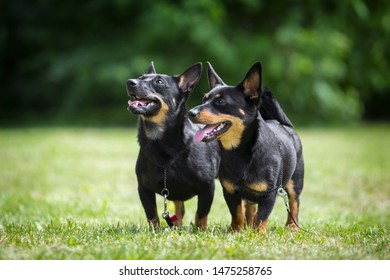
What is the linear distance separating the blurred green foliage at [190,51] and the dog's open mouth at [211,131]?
14.7 meters

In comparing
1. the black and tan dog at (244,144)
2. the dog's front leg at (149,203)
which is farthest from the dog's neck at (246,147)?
the dog's front leg at (149,203)

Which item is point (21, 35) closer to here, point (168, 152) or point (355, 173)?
point (355, 173)

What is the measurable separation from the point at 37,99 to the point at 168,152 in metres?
24.0

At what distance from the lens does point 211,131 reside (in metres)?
4.21

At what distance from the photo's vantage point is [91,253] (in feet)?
11.9

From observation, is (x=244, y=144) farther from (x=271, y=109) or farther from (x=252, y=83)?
(x=271, y=109)

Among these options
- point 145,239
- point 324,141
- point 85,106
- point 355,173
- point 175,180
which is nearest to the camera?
point 145,239

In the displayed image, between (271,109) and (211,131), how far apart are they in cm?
103

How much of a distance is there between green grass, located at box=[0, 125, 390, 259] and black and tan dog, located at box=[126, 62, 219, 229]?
31 centimetres

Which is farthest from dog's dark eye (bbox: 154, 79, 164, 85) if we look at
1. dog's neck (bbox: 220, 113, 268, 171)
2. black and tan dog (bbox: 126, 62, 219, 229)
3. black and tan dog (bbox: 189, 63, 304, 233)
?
dog's neck (bbox: 220, 113, 268, 171)

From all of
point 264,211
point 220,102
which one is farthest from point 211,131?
point 264,211

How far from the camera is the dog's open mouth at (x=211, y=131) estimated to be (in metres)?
4.13

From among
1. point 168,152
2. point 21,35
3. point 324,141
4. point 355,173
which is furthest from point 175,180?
point 21,35

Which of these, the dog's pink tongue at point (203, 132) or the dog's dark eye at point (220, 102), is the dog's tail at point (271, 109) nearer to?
the dog's dark eye at point (220, 102)
